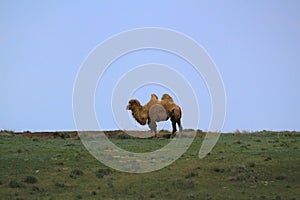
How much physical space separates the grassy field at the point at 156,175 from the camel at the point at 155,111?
25.3 feet

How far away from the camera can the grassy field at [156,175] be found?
24594 millimetres

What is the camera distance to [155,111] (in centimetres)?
4388

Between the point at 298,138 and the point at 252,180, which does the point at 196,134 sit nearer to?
the point at 298,138

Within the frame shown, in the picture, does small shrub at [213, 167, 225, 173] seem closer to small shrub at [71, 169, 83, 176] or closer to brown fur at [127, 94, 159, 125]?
small shrub at [71, 169, 83, 176]

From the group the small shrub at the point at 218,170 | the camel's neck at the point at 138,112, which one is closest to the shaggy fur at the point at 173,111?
the camel's neck at the point at 138,112

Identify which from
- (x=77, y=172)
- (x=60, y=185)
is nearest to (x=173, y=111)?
(x=77, y=172)

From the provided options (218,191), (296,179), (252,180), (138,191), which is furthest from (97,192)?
(296,179)

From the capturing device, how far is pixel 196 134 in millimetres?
42375

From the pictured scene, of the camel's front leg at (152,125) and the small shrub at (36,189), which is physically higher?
the camel's front leg at (152,125)

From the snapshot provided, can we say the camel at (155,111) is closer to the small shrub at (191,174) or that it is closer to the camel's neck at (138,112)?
the camel's neck at (138,112)

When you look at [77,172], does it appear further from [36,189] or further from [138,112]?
[138,112]

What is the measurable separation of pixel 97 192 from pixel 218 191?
4473 millimetres

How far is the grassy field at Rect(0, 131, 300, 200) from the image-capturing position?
80.7 feet

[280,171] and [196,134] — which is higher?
[196,134]
